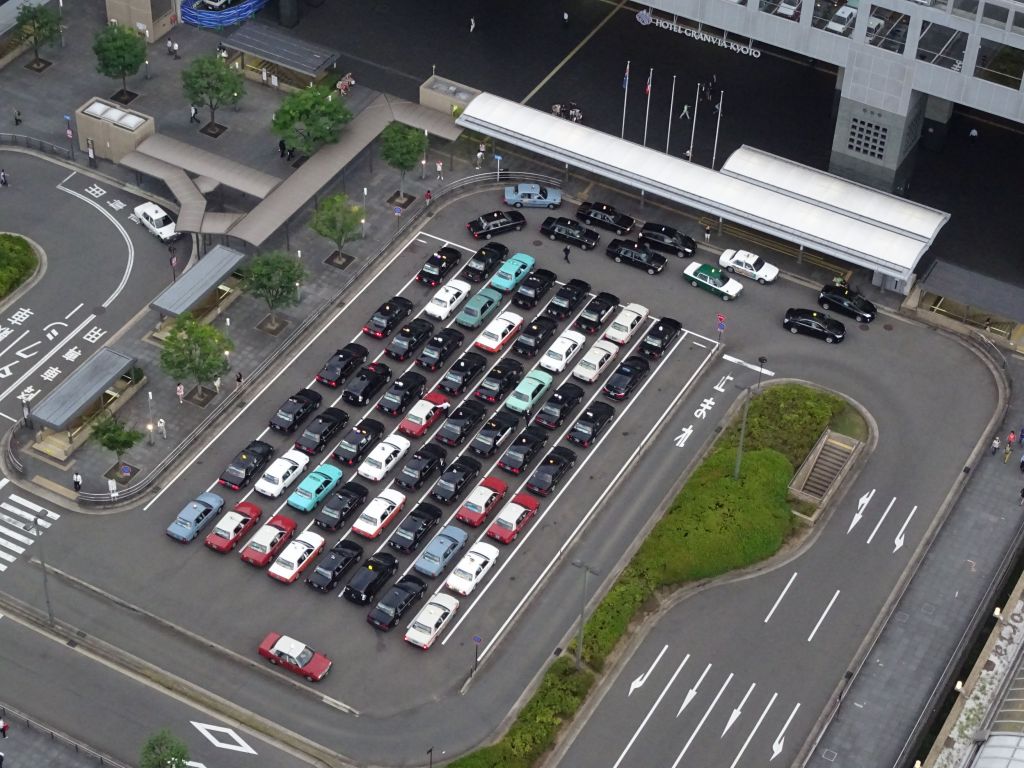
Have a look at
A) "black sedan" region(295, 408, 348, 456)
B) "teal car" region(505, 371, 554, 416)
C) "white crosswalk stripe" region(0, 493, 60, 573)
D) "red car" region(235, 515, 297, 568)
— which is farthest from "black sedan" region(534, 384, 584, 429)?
"white crosswalk stripe" region(0, 493, 60, 573)

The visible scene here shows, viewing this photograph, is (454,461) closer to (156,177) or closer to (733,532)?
(733,532)

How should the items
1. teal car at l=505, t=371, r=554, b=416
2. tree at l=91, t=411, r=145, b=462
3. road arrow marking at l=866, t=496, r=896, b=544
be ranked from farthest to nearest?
teal car at l=505, t=371, r=554, b=416 < road arrow marking at l=866, t=496, r=896, b=544 < tree at l=91, t=411, r=145, b=462

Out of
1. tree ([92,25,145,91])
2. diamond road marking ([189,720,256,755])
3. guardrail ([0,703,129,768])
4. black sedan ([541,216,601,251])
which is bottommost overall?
guardrail ([0,703,129,768])

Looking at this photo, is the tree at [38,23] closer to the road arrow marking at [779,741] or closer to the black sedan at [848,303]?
the black sedan at [848,303]

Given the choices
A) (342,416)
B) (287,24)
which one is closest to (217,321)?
(342,416)

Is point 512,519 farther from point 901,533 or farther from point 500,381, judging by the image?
point 901,533

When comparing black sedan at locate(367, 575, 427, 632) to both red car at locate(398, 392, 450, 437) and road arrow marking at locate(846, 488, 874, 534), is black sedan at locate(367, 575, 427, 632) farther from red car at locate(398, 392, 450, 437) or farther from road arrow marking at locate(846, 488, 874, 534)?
road arrow marking at locate(846, 488, 874, 534)

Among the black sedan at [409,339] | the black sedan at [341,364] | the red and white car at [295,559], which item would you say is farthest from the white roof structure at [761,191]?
the red and white car at [295,559]

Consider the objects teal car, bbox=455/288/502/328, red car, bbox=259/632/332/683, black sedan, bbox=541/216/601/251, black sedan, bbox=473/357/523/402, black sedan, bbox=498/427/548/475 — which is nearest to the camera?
red car, bbox=259/632/332/683
